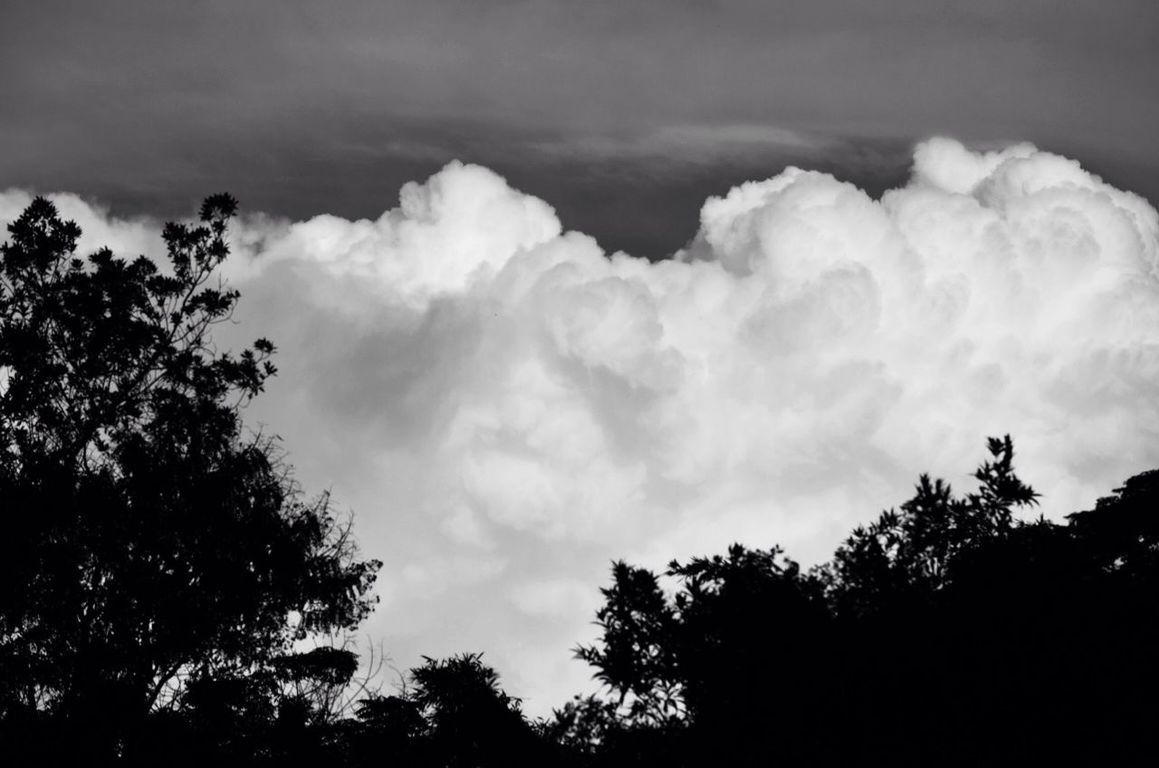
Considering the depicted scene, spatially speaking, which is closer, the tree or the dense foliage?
the dense foliage

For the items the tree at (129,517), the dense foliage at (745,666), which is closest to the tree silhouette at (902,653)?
the dense foliage at (745,666)

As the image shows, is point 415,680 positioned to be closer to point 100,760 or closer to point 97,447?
point 100,760

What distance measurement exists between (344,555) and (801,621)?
23.4 m

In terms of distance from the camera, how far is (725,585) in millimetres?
6543

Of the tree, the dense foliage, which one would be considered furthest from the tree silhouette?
the tree

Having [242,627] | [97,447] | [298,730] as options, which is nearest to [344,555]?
[242,627]

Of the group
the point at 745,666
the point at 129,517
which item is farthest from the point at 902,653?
the point at 129,517

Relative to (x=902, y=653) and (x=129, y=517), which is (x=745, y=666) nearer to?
(x=902, y=653)

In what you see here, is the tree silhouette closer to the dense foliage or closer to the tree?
the dense foliage

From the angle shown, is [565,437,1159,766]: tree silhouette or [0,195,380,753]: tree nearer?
[565,437,1159,766]: tree silhouette

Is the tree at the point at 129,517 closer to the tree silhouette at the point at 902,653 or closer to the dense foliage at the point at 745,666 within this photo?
the dense foliage at the point at 745,666

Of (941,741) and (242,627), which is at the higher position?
(242,627)

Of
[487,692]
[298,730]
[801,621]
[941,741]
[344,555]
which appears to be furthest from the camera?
[344,555]

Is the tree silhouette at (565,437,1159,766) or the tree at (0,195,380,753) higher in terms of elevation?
the tree at (0,195,380,753)
